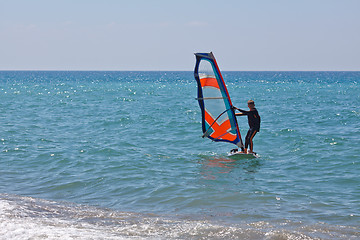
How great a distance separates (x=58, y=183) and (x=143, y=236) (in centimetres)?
475


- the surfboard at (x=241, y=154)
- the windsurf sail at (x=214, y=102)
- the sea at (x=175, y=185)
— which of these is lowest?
the sea at (x=175, y=185)

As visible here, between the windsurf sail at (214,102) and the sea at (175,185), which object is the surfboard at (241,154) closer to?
the sea at (175,185)

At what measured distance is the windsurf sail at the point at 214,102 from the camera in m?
12.8

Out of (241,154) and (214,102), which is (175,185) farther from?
(241,154)

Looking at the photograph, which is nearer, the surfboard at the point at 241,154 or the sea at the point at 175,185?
the sea at the point at 175,185

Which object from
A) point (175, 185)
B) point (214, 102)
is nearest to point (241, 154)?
point (214, 102)

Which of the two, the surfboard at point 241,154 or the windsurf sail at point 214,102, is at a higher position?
the windsurf sail at point 214,102

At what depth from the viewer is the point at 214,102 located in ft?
43.4

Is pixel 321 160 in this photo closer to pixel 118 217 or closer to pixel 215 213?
pixel 215 213

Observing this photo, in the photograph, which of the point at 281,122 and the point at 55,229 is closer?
the point at 55,229

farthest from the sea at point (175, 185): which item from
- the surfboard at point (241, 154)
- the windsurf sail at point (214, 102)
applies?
the windsurf sail at point (214, 102)

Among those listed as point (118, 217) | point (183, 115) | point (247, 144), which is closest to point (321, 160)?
point (247, 144)

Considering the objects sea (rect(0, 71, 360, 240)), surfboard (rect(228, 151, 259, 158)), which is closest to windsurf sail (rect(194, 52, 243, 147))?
surfboard (rect(228, 151, 259, 158))

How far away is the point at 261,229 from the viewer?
7.62m
